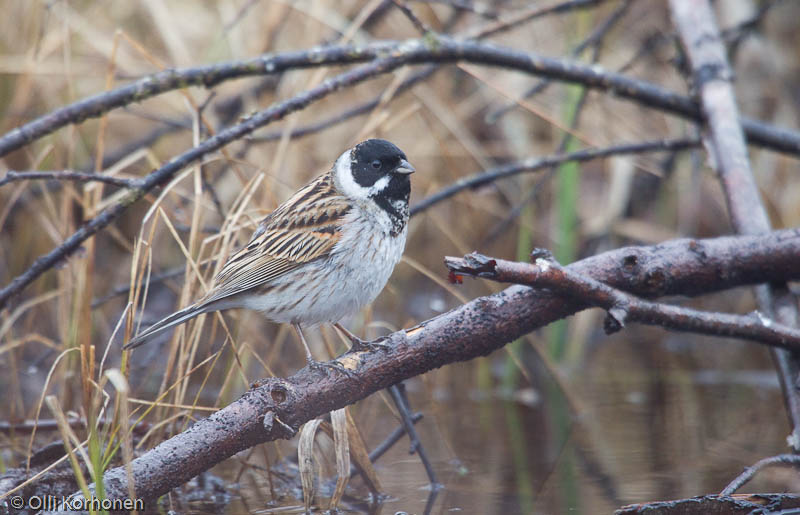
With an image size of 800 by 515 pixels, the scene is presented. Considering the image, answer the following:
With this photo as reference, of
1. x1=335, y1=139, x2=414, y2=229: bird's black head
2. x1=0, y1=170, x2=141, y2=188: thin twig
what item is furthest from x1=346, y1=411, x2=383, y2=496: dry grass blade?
x1=0, y1=170, x2=141, y2=188: thin twig

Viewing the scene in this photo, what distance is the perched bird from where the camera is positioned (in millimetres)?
3990

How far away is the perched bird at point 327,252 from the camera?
3.99 meters

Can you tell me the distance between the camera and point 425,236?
25.9 feet

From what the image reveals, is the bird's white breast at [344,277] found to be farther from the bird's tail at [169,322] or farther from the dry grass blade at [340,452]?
the dry grass blade at [340,452]

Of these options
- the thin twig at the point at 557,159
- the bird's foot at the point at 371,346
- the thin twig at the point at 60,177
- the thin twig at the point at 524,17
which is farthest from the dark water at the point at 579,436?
the thin twig at the point at 524,17

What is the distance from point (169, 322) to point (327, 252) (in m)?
0.77

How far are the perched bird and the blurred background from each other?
216mm

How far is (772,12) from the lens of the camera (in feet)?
26.5

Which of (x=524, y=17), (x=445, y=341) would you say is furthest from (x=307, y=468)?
(x=524, y=17)

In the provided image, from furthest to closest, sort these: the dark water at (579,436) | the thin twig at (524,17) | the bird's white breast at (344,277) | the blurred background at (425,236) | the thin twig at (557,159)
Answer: the thin twig at (524,17) → the thin twig at (557,159) → the blurred background at (425,236) → the bird's white breast at (344,277) → the dark water at (579,436)

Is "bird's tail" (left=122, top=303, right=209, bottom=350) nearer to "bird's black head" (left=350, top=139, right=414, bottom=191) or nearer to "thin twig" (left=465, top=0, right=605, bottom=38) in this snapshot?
"bird's black head" (left=350, top=139, right=414, bottom=191)

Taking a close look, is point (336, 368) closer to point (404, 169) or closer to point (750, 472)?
point (404, 169)

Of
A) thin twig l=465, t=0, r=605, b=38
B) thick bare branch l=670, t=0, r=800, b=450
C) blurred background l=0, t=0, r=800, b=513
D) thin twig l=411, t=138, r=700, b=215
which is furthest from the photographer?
thin twig l=465, t=0, r=605, b=38

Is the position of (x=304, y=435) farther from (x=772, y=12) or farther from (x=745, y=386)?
(x=772, y=12)
